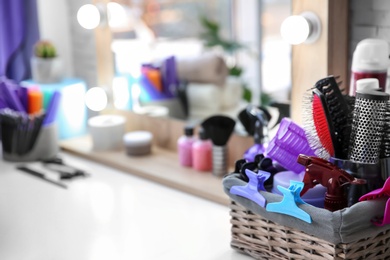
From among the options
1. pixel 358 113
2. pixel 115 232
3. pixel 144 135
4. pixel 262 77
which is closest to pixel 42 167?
pixel 144 135

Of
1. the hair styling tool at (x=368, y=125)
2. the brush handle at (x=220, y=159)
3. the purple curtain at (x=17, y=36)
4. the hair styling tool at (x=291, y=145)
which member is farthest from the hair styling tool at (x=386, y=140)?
the purple curtain at (x=17, y=36)

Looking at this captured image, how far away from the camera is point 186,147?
1.32m

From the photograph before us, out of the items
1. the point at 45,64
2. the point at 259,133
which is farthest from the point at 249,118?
the point at 45,64

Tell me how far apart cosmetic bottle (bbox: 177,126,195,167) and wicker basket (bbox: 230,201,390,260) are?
40 centimetres

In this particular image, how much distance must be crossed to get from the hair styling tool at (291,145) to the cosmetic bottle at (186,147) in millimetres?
419

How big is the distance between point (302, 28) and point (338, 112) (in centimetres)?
25

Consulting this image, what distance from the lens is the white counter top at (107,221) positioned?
98 centimetres

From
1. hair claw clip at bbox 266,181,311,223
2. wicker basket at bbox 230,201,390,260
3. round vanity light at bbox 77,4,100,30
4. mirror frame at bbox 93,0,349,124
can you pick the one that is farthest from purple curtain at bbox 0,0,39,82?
hair claw clip at bbox 266,181,311,223

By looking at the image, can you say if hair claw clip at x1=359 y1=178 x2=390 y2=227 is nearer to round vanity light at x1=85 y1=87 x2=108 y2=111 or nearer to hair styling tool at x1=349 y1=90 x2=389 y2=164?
hair styling tool at x1=349 y1=90 x2=389 y2=164

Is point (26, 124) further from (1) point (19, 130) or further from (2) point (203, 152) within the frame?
(2) point (203, 152)

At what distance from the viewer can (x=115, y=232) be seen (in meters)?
1.05

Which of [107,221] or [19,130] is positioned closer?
[107,221]

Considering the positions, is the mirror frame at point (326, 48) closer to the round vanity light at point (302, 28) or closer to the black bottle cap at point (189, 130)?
the round vanity light at point (302, 28)

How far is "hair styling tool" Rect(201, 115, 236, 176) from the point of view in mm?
1227
